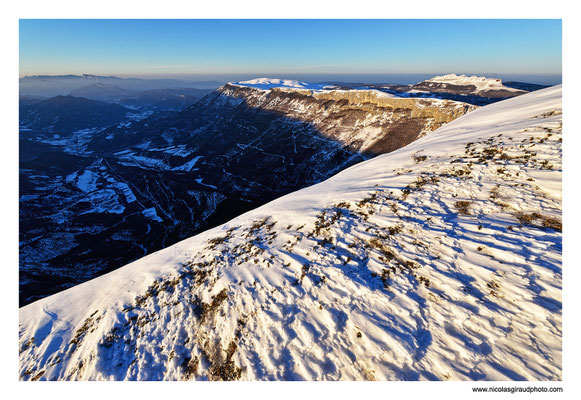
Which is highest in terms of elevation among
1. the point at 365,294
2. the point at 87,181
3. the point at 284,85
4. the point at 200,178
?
the point at 284,85

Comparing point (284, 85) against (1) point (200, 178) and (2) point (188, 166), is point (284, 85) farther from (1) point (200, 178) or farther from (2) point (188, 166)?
(1) point (200, 178)

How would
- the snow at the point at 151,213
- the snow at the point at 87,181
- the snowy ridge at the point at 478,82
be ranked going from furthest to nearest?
the snowy ridge at the point at 478,82 < the snow at the point at 87,181 < the snow at the point at 151,213

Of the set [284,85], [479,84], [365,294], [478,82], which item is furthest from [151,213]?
[478,82]

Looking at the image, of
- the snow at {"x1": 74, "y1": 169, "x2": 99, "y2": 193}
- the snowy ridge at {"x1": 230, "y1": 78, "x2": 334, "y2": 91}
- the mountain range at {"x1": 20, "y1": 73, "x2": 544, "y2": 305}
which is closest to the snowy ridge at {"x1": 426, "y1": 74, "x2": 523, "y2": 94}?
the mountain range at {"x1": 20, "y1": 73, "x2": 544, "y2": 305}

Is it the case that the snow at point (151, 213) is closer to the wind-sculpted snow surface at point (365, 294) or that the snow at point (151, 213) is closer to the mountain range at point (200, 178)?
the mountain range at point (200, 178)

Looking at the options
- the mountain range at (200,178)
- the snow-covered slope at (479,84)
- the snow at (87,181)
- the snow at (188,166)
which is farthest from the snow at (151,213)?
the snow-covered slope at (479,84)

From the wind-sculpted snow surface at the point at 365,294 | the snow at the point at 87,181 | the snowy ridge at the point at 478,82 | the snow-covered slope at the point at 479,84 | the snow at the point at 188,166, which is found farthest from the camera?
the snowy ridge at the point at 478,82

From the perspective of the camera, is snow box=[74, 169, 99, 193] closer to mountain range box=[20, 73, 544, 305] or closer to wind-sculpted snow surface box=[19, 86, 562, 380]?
mountain range box=[20, 73, 544, 305]

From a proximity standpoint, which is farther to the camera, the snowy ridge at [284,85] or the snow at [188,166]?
the snowy ridge at [284,85]

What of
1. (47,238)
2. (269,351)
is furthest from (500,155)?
(47,238)
